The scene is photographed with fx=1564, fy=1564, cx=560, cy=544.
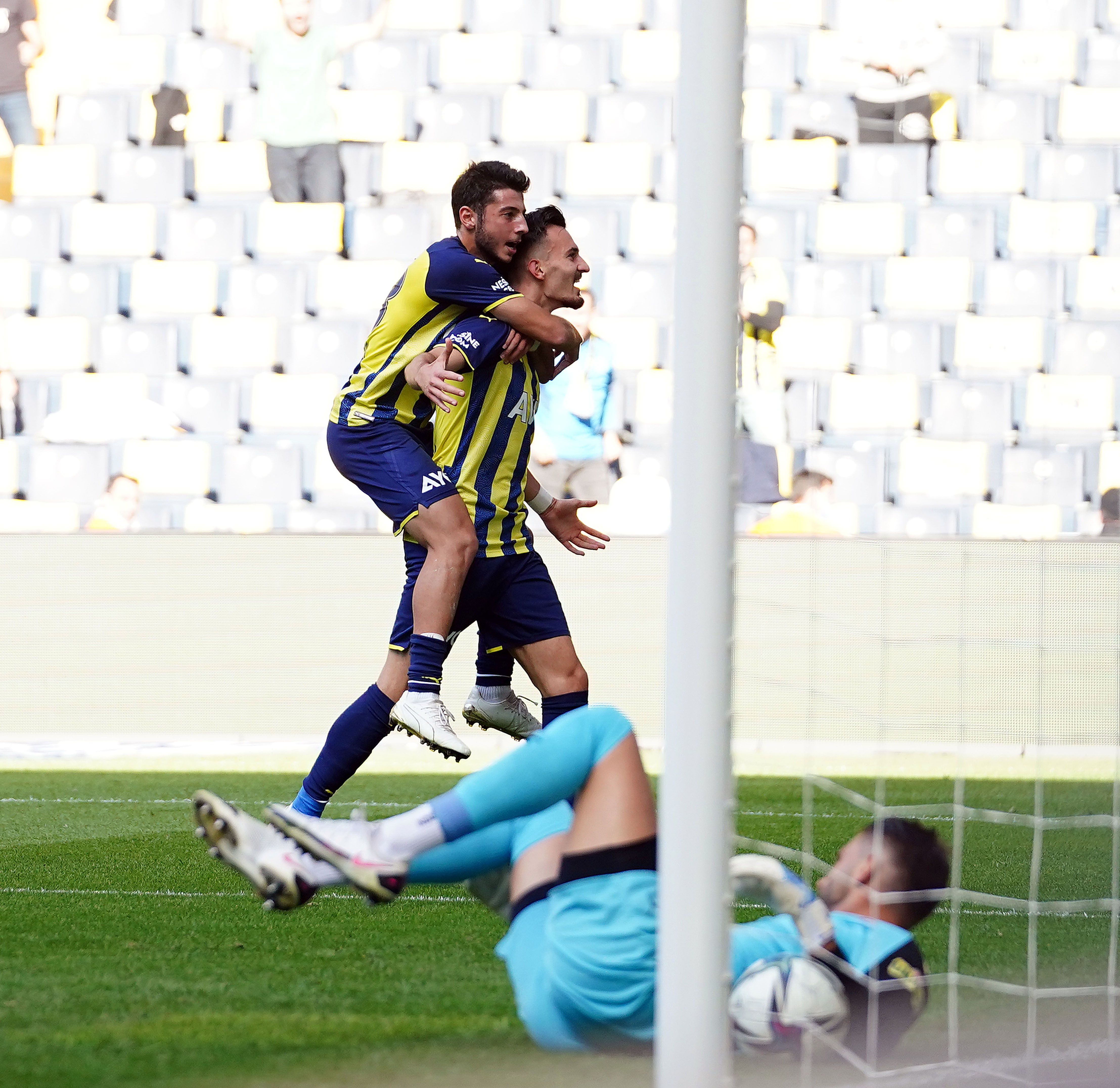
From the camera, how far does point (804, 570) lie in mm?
4992

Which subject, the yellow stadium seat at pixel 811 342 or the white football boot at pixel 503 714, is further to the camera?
the white football boot at pixel 503 714

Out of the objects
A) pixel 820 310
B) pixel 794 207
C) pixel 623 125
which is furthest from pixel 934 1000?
pixel 623 125

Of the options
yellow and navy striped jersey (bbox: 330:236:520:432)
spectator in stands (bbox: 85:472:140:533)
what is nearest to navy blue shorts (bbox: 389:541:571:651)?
yellow and navy striped jersey (bbox: 330:236:520:432)

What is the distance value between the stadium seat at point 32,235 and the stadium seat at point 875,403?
24.3 feet

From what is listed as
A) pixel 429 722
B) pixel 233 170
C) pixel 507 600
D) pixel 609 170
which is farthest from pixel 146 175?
pixel 429 722

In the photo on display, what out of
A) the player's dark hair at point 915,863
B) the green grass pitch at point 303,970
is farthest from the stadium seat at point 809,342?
the green grass pitch at point 303,970

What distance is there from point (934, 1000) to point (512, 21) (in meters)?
8.95

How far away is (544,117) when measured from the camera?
33.0 ft

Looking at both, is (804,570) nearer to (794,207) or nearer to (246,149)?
(794,207)

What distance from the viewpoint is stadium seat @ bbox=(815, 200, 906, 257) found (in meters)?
3.66

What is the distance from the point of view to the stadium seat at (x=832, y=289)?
2979 millimetres

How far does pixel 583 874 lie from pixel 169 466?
23.1 feet

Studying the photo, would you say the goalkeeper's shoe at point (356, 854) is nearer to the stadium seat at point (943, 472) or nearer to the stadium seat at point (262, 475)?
the stadium seat at point (943, 472)

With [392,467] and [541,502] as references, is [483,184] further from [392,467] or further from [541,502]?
[541,502]
